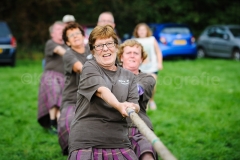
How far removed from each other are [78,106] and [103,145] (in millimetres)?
391

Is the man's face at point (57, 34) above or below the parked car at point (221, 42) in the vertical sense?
above

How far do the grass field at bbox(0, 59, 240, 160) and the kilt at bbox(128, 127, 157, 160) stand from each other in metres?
1.77

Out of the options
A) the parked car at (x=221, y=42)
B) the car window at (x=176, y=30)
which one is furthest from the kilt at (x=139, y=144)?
the parked car at (x=221, y=42)

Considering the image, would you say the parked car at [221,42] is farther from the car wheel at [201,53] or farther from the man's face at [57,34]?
the man's face at [57,34]

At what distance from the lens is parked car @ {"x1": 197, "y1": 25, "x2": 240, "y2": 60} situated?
17922 mm

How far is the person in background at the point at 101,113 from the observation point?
10.4 feet

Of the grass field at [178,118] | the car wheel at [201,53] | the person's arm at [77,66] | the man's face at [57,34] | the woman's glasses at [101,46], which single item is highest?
the woman's glasses at [101,46]

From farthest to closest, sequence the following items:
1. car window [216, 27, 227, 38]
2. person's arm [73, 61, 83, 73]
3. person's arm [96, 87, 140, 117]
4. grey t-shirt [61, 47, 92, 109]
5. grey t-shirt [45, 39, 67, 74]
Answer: car window [216, 27, 227, 38], grey t-shirt [45, 39, 67, 74], grey t-shirt [61, 47, 92, 109], person's arm [73, 61, 83, 73], person's arm [96, 87, 140, 117]

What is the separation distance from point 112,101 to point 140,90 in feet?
3.37

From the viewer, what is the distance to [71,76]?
5.03m

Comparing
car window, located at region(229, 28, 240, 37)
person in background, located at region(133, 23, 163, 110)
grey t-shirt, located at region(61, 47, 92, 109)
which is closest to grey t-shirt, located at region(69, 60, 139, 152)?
grey t-shirt, located at region(61, 47, 92, 109)

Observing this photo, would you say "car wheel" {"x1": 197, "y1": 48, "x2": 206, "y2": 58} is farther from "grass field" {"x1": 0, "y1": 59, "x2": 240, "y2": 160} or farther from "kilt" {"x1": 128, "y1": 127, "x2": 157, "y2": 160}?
"kilt" {"x1": 128, "y1": 127, "x2": 157, "y2": 160}

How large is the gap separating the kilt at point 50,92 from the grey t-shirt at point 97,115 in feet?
11.7

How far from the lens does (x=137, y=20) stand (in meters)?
23.6
